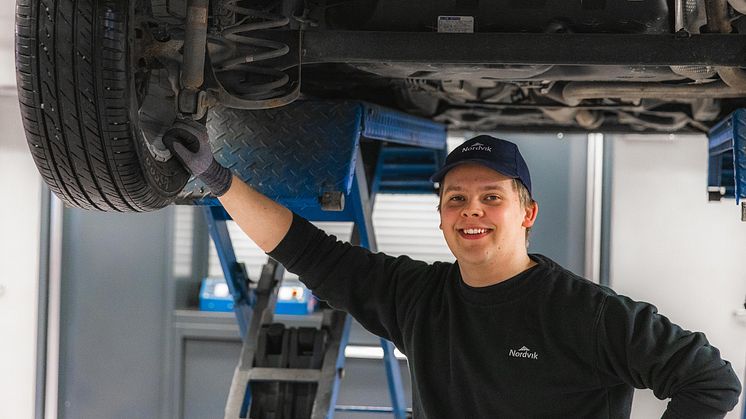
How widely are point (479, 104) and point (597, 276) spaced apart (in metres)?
1.87

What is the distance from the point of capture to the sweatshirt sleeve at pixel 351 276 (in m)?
2.36

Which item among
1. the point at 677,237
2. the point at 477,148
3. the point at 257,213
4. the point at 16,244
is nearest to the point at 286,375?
the point at 257,213

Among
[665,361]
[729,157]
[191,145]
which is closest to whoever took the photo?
[665,361]

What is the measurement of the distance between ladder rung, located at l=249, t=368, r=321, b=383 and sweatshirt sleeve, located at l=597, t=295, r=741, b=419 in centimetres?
134

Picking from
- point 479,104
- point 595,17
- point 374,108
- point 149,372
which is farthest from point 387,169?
point 149,372

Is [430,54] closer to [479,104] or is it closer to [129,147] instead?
[129,147]

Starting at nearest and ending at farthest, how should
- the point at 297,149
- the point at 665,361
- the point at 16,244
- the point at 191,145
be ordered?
1. the point at 665,361
2. the point at 191,145
3. the point at 297,149
4. the point at 16,244

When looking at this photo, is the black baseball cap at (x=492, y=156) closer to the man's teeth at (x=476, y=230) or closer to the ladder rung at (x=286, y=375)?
the man's teeth at (x=476, y=230)

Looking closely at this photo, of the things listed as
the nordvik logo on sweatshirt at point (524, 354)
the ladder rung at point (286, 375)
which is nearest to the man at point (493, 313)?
the nordvik logo on sweatshirt at point (524, 354)

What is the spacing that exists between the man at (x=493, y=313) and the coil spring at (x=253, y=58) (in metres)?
0.21

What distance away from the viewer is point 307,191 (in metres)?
2.54

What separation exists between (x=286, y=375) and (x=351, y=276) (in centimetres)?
85

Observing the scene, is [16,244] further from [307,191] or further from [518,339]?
[518,339]

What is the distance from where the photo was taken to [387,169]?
4.11 metres
